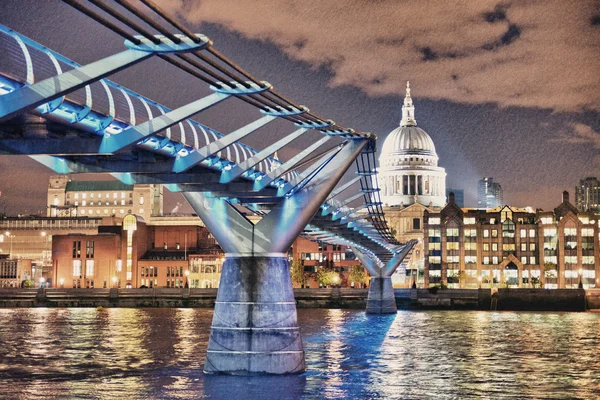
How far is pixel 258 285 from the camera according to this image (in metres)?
36.5

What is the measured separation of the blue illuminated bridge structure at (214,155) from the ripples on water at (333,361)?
2161 mm

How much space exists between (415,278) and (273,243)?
14039cm

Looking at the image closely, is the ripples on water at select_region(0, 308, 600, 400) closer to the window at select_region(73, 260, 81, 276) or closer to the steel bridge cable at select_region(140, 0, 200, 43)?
the steel bridge cable at select_region(140, 0, 200, 43)

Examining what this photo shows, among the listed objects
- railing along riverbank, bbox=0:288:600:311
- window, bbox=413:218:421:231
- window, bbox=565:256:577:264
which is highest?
window, bbox=413:218:421:231

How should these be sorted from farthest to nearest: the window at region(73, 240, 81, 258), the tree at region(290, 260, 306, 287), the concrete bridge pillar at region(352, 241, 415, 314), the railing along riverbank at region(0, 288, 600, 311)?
the window at region(73, 240, 81, 258) < the tree at region(290, 260, 306, 287) < the railing along riverbank at region(0, 288, 600, 311) < the concrete bridge pillar at region(352, 241, 415, 314)

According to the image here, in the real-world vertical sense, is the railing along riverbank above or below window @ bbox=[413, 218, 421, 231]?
below

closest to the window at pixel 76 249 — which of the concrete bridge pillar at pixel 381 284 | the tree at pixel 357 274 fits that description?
the tree at pixel 357 274

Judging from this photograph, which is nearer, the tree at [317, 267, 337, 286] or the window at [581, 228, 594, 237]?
the tree at [317, 267, 337, 286]

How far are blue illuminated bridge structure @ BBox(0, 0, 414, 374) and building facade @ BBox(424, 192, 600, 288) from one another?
395 ft

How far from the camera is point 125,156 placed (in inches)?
1184

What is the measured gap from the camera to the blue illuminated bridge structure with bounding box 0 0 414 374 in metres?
20.5

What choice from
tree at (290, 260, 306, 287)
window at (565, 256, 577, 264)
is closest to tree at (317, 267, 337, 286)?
tree at (290, 260, 306, 287)

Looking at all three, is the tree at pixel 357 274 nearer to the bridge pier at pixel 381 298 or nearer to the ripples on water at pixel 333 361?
the bridge pier at pixel 381 298

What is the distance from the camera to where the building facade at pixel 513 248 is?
520ft
